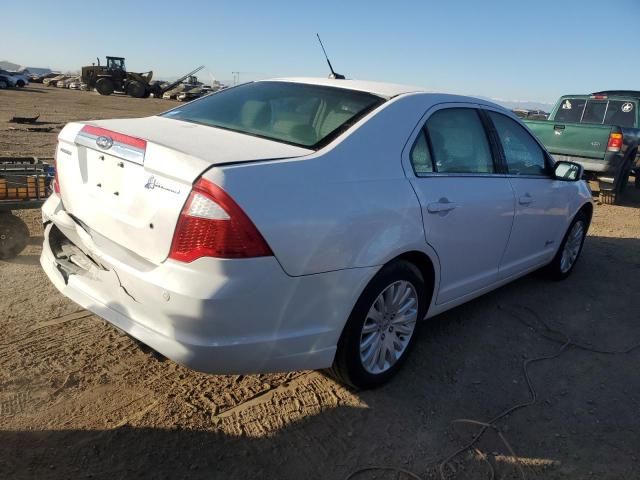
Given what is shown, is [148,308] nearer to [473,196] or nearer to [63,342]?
[63,342]

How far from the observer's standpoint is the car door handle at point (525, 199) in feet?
13.0

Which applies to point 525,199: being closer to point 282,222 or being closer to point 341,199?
point 341,199

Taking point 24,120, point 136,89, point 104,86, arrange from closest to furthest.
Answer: point 24,120 < point 104,86 < point 136,89

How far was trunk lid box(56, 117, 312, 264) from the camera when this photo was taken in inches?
89.9

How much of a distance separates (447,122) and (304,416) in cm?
198

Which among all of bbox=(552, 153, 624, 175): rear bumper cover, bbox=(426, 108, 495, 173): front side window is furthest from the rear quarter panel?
bbox=(552, 153, 624, 175): rear bumper cover

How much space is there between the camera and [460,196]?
130 inches

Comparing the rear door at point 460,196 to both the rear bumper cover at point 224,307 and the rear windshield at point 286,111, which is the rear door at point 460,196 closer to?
the rear windshield at point 286,111

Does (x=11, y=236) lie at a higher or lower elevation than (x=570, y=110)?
lower

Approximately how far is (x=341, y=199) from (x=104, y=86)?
44360mm

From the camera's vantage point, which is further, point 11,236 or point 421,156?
point 11,236

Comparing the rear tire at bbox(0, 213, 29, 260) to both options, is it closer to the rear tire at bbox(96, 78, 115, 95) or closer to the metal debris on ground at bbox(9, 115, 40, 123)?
the metal debris on ground at bbox(9, 115, 40, 123)

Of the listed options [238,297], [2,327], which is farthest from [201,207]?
[2,327]

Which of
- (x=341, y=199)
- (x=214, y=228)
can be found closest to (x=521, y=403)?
(x=341, y=199)
